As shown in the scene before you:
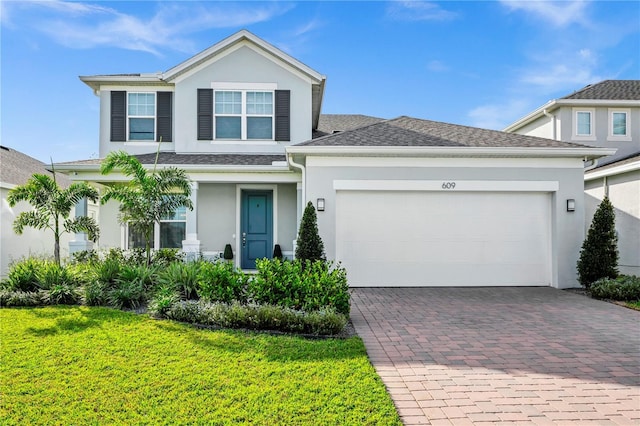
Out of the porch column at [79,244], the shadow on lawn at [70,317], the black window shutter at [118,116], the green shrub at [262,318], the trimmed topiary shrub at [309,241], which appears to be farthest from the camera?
the black window shutter at [118,116]

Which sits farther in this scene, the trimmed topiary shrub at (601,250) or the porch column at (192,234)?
the porch column at (192,234)

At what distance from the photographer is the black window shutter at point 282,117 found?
13.1 metres

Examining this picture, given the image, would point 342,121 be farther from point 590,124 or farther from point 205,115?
point 590,124

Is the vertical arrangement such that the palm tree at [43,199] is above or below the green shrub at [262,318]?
above

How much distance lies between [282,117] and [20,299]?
335 inches

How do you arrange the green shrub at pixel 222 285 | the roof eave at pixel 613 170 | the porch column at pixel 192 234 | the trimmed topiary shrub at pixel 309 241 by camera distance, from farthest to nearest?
1. the porch column at pixel 192 234
2. the roof eave at pixel 613 170
3. the trimmed topiary shrub at pixel 309 241
4. the green shrub at pixel 222 285

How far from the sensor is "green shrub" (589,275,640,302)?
8.79 metres

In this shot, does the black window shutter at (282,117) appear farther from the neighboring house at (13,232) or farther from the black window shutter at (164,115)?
the neighboring house at (13,232)

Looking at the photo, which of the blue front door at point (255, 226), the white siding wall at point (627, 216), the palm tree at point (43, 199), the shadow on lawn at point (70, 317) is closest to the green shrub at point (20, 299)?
the shadow on lawn at point (70, 317)

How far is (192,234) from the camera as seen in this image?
1182 centimetres

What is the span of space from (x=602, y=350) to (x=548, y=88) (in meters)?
17.3

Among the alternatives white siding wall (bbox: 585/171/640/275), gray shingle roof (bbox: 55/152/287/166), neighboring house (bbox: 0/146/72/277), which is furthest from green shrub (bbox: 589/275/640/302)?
neighboring house (bbox: 0/146/72/277)

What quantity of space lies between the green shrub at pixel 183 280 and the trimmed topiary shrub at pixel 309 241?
233 cm

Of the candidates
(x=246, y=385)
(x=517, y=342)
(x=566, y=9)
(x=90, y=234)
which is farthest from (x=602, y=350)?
(x=90, y=234)
